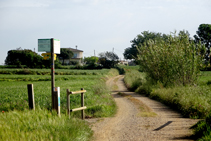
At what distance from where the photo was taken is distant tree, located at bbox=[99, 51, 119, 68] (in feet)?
298

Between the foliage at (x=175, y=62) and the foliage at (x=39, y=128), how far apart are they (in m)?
13.9

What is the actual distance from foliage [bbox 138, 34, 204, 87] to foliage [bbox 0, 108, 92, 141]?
1393cm

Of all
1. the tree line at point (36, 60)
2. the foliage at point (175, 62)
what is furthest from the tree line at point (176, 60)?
the tree line at point (36, 60)

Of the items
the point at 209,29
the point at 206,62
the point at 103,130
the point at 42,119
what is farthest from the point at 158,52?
the point at 209,29

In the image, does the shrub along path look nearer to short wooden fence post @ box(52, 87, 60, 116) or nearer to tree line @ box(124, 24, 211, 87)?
short wooden fence post @ box(52, 87, 60, 116)

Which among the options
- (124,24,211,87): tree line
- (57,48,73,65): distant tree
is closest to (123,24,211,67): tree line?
(124,24,211,87): tree line

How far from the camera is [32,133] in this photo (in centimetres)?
654

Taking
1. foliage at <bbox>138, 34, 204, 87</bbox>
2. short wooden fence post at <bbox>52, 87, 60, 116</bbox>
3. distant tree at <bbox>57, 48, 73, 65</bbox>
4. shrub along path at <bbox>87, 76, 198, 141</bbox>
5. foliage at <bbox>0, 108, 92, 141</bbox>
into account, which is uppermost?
distant tree at <bbox>57, 48, 73, 65</bbox>

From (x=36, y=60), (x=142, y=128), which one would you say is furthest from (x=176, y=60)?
(x=36, y=60)

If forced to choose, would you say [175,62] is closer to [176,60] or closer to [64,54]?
[176,60]

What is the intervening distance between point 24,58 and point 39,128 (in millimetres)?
81210

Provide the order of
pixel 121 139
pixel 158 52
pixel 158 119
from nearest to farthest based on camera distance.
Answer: pixel 121 139 → pixel 158 119 → pixel 158 52

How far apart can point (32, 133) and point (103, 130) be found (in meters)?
3.70

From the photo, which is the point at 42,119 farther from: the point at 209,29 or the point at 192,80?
the point at 209,29
